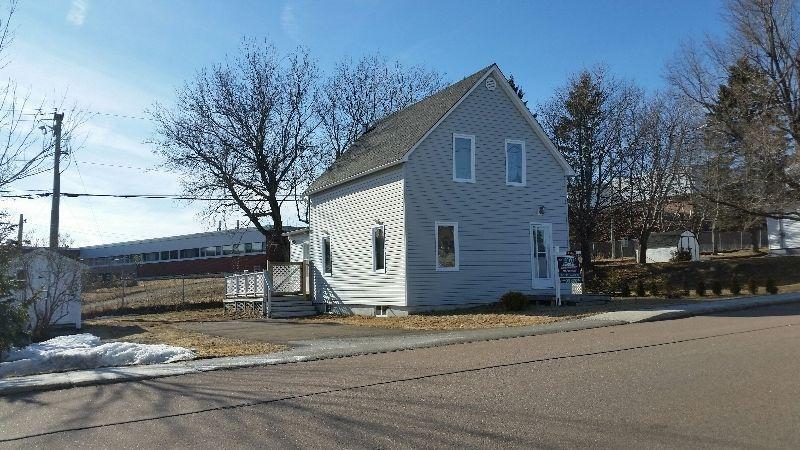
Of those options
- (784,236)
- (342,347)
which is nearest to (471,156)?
(342,347)

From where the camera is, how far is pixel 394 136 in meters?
24.8

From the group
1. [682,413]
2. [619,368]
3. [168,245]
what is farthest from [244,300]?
[168,245]

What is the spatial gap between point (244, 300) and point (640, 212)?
27.0 m

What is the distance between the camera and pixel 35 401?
28.8 ft

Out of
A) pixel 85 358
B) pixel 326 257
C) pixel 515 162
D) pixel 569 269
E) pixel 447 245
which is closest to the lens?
pixel 85 358

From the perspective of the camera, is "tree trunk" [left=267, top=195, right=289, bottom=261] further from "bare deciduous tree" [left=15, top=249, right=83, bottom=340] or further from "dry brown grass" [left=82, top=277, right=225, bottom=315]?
"bare deciduous tree" [left=15, top=249, right=83, bottom=340]

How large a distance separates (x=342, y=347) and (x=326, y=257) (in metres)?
13.6

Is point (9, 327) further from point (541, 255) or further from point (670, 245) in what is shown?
point (670, 245)

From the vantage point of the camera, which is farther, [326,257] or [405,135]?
[326,257]

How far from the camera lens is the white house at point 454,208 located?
71.0 ft

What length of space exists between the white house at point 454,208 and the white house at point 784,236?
27.4m

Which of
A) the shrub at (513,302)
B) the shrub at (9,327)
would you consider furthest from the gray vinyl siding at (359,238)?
the shrub at (9,327)

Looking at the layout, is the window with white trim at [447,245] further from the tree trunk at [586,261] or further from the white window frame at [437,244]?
the tree trunk at [586,261]

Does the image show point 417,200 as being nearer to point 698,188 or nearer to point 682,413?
point 682,413
